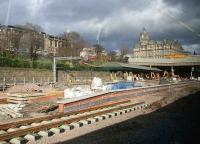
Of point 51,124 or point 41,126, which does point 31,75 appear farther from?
point 41,126

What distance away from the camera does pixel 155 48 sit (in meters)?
163

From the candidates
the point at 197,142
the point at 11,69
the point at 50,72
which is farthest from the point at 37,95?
the point at 50,72

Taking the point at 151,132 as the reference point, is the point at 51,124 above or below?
above

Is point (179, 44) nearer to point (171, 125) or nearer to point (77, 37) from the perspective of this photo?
point (77, 37)

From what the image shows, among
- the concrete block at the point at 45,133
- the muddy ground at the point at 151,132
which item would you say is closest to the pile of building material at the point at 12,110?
the concrete block at the point at 45,133

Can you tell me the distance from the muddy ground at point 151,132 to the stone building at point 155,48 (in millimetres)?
139389

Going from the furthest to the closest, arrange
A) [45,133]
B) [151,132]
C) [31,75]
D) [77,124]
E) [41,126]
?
[31,75] < [77,124] < [151,132] < [41,126] < [45,133]

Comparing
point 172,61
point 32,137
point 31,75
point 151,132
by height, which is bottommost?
point 151,132

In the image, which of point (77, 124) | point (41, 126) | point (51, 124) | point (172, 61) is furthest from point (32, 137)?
point (172, 61)

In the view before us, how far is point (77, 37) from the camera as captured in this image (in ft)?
359

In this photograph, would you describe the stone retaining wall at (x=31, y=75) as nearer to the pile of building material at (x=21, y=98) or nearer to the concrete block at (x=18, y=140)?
the pile of building material at (x=21, y=98)

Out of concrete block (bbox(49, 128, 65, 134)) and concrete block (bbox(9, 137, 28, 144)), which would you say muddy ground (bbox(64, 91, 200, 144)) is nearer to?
concrete block (bbox(49, 128, 65, 134))

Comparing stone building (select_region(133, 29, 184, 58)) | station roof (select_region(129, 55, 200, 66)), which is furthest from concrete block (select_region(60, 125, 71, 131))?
stone building (select_region(133, 29, 184, 58))

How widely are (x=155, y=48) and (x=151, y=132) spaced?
154 m
